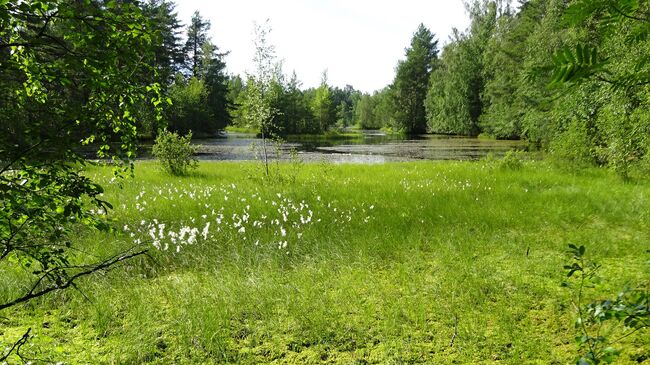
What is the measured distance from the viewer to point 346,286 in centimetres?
520

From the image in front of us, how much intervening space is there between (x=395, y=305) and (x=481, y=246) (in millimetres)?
2854

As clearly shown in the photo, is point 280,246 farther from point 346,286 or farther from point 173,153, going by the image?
point 173,153

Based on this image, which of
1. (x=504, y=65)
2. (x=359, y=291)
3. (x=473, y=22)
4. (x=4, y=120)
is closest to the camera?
(x=4, y=120)

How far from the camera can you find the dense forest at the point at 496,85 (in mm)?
1523

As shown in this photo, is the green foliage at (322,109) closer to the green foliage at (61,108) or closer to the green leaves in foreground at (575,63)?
the green foliage at (61,108)

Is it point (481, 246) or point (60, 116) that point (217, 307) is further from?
point (481, 246)

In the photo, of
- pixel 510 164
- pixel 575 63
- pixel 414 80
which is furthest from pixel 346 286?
pixel 414 80

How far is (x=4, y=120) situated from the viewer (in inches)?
86.4

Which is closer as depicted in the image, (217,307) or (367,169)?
(217,307)

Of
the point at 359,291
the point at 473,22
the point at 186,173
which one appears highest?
the point at 473,22

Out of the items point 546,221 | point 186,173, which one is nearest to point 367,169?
point 186,173

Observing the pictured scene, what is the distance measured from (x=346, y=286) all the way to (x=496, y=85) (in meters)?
45.4

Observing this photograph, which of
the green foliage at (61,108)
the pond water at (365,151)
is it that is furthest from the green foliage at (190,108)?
the green foliage at (61,108)

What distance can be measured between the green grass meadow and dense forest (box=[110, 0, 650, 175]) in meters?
2.31
